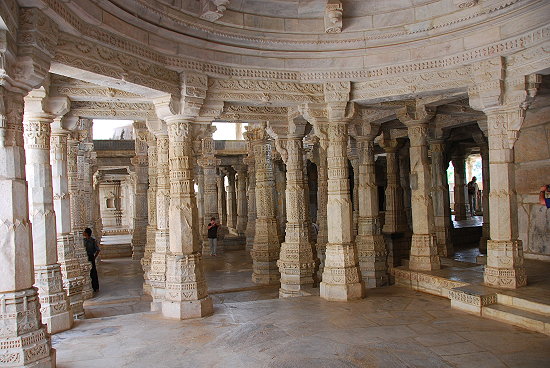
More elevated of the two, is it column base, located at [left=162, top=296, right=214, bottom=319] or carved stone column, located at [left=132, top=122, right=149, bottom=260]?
carved stone column, located at [left=132, top=122, right=149, bottom=260]

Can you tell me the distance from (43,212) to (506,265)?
6429mm

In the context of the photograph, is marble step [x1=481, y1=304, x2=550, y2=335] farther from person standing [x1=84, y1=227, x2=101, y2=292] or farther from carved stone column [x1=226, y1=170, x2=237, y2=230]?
carved stone column [x1=226, y1=170, x2=237, y2=230]

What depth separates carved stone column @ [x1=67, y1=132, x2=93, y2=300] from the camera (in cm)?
935

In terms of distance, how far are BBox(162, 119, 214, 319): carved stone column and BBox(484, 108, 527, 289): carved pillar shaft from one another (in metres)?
4.27

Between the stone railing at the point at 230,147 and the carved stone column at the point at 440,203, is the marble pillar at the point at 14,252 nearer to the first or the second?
the carved stone column at the point at 440,203

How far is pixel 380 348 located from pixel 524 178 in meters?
5.84

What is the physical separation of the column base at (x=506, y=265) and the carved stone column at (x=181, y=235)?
4.21 metres

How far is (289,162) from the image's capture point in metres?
8.94

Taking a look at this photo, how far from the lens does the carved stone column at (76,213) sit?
935 cm

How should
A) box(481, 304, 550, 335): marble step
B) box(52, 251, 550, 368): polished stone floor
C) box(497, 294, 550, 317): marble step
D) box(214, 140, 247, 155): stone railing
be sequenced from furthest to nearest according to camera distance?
box(214, 140, 247, 155): stone railing → box(497, 294, 550, 317): marble step → box(481, 304, 550, 335): marble step → box(52, 251, 550, 368): polished stone floor

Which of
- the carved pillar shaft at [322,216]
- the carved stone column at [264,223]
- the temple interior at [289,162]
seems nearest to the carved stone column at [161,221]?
the temple interior at [289,162]

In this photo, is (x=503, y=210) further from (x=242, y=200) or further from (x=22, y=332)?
(x=242, y=200)

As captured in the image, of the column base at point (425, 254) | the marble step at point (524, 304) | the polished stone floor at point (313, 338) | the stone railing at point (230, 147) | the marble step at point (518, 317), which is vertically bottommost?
the polished stone floor at point (313, 338)

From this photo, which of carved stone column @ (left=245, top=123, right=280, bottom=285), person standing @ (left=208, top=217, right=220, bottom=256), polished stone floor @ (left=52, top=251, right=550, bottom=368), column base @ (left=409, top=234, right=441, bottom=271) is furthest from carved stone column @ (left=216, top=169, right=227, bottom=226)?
polished stone floor @ (left=52, top=251, right=550, bottom=368)
